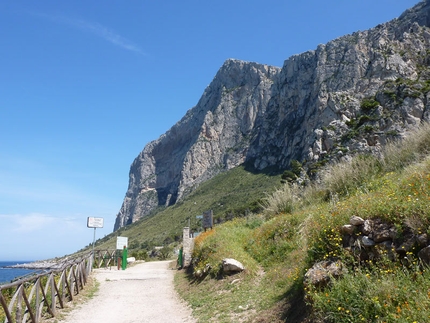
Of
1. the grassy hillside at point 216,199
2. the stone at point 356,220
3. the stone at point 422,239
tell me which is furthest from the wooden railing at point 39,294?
the grassy hillside at point 216,199

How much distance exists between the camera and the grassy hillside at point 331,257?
400 cm

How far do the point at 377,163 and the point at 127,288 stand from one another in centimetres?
1028

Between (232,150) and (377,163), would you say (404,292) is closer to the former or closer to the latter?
(377,163)

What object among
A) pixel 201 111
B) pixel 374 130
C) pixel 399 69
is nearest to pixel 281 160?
pixel 399 69

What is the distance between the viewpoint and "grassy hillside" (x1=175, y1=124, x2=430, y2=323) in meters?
4.00

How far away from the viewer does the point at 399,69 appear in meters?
Answer: 54.2

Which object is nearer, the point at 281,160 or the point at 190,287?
the point at 190,287

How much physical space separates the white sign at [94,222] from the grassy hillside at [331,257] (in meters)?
6.40

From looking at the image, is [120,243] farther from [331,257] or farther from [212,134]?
[212,134]

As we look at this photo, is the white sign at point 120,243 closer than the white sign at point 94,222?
No

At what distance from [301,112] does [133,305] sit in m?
80.5

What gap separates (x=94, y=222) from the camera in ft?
57.4

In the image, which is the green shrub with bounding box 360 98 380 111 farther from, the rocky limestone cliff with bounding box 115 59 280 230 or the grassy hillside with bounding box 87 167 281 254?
the rocky limestone cliff with bounding box 115 59 280 230

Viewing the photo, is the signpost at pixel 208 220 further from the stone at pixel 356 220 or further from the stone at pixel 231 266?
the stone at pixel 356 220
